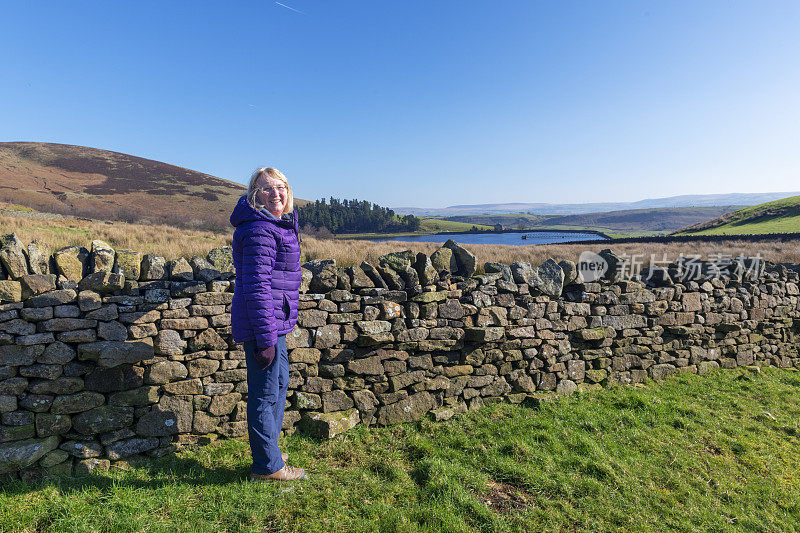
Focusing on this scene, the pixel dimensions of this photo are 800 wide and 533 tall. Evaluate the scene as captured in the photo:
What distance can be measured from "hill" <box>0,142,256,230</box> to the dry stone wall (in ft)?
104

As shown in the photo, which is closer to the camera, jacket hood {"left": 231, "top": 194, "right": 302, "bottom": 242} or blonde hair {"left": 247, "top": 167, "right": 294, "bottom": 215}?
jacket hood {"left": 231, "top": 194, "right": 302, "bottom": 242}

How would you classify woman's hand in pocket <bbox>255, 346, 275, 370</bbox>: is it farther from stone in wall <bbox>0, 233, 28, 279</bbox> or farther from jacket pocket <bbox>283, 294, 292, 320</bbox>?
stone in wall <bbox>0, 233, 28, 279</bbox>

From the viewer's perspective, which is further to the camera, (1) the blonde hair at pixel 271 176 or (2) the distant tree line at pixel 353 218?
(2) the distant tree line at pixel 353 218

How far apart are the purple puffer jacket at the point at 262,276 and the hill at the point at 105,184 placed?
3289cm

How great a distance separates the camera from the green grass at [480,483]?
10.2 ft

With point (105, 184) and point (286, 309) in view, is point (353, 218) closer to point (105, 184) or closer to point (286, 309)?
point (286, 309)

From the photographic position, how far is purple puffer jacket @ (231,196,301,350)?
310cm

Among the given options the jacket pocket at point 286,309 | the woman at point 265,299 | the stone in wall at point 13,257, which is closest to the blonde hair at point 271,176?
the woman at point 265,299

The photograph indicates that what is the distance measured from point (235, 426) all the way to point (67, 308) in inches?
84.7

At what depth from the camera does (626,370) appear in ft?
22.3

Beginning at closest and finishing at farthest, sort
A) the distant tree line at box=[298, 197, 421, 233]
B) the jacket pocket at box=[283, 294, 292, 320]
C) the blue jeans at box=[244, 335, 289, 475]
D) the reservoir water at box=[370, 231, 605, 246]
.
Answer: the blue jeans at box=[244, 335, 289, 475], the jacket pocket at box=[283, 294, 292, 320], the reservoir water at box=[370, 231, 605, 246], the distant tree line at box=[298, 197, 421, 233]

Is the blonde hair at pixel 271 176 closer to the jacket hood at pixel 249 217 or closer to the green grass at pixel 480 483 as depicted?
the jacket hood at pixel 249 217

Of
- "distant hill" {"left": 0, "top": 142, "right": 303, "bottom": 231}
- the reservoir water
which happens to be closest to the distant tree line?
the reservoir water

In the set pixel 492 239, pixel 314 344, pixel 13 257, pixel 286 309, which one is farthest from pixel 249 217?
pixel 492 239
